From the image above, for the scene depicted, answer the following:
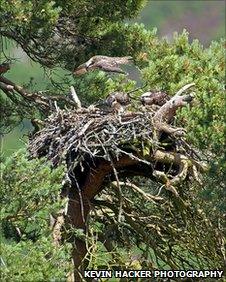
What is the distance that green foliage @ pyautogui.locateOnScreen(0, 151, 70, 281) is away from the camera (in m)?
6.72

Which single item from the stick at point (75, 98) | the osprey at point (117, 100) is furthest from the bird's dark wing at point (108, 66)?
the osprey at point (117, 100)

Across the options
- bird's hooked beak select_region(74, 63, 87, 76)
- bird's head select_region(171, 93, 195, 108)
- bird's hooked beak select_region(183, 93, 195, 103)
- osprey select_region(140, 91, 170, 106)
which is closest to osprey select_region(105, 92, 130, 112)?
osprey select_region(140, 91, 170, 106)

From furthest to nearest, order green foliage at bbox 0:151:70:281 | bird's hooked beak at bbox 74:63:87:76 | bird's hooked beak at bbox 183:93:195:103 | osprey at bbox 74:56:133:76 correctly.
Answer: bird's hooked beak at bbox 74:63:87:76 → osprey at bbox 74:56:133:76 → bird's hooked beak at bbox 183:93:195:103 → green foliage at bbox 0:151:70:281

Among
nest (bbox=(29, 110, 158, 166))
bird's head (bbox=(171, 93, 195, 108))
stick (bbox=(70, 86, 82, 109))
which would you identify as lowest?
nest (bbox=(29, 110, 158, 166))

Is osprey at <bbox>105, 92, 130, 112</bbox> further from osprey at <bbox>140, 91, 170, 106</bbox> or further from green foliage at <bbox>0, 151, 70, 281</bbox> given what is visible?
green foliage at <bbox>0, 151, 70, 281</bbox>

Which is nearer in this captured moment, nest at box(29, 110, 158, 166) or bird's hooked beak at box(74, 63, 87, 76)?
nest at box(29, 110, 158, 166)

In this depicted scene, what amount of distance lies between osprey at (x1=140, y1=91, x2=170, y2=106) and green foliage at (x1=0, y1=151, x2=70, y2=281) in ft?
5.86

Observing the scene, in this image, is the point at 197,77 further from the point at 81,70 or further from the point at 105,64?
the point at 81,70

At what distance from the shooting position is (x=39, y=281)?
21.6ft

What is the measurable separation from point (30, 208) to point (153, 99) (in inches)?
86.7

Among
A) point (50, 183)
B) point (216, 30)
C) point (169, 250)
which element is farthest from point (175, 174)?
point (216, 30)

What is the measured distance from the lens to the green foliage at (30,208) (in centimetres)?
672

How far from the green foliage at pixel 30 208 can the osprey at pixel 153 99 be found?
5.86 ft

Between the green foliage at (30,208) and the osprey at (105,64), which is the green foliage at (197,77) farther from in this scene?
the green foliage at (30,208)
